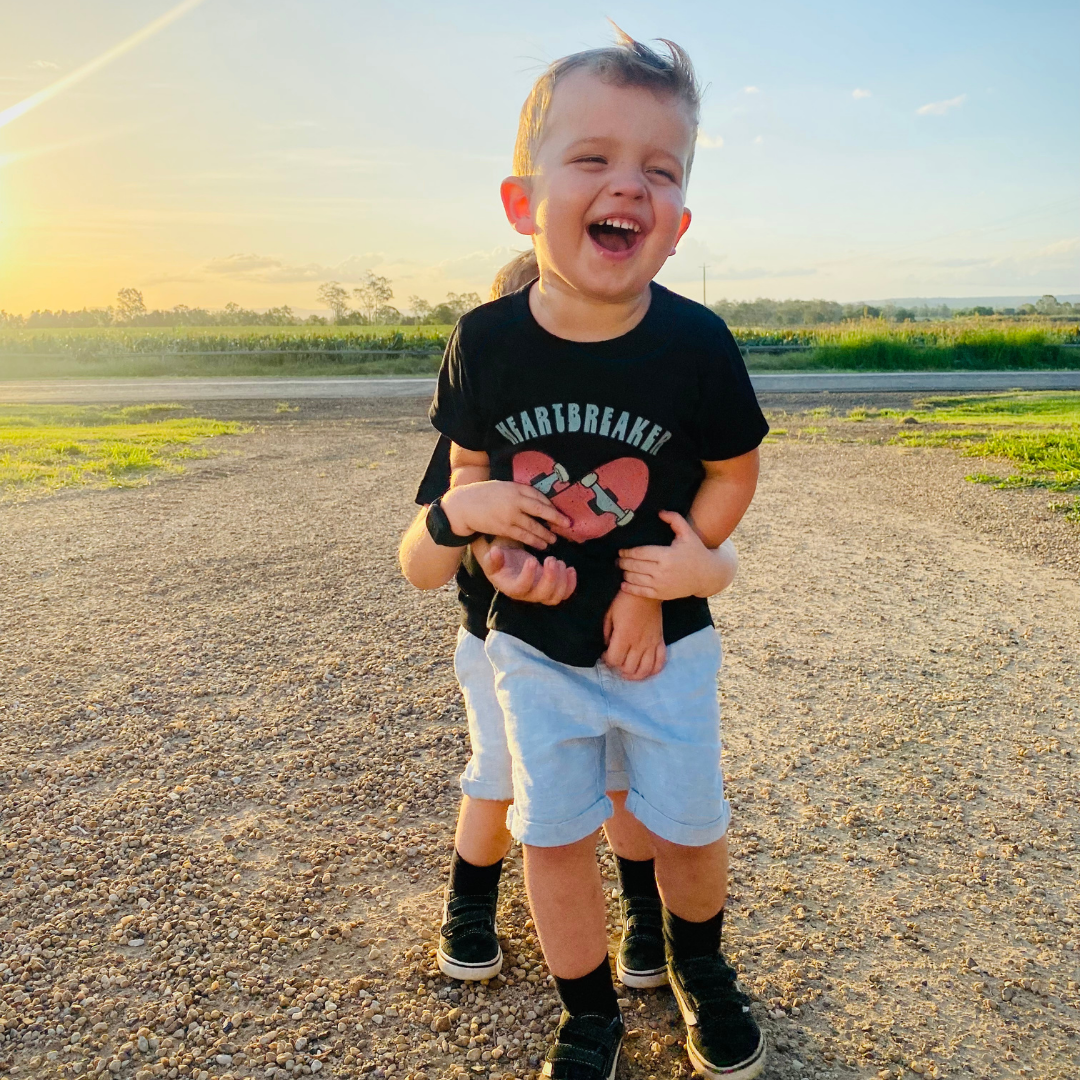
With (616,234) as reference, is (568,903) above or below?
below

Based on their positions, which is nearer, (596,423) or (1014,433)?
(596,423)

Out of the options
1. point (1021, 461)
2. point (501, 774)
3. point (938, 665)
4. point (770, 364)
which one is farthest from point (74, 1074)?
point (770, 364)

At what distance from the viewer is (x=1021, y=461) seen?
848 centimetres

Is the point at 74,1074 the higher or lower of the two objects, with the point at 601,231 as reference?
lower

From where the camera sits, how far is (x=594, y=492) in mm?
1776

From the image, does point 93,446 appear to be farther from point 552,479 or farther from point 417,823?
point 552,479

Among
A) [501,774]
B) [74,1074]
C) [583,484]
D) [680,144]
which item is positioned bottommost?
[74,1074]

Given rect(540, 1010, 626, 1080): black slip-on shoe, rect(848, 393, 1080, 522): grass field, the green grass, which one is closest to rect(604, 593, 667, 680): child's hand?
rect(540, 1010, 626, 1080): black slip-on shoe

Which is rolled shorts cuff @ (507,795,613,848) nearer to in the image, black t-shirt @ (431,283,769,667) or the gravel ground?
black t-shirt @ (431,283,769,667)

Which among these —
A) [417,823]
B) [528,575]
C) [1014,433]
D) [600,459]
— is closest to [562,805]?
[528,575]

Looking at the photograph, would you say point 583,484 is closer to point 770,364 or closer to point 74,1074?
point 74,1074

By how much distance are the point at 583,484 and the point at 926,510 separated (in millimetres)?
5777

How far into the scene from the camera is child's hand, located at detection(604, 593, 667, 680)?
5.76 ft

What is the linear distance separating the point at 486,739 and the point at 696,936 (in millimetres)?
593
